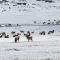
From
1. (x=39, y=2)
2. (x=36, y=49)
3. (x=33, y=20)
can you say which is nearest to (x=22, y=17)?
(x=33, y=20)

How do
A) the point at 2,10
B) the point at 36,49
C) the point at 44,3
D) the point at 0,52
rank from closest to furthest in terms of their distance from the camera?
the point at 0,52, the point at 36,49, the point at 2,10, the point at 44,3

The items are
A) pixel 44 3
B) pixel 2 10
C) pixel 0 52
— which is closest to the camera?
pixel 0 52

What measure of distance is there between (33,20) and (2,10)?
5492 millimetres

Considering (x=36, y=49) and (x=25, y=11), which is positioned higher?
(x=36, y=49)

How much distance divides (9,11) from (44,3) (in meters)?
7.97

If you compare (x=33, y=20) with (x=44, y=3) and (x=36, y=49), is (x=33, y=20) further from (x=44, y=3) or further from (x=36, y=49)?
(x=36, y=49)

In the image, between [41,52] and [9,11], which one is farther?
[9,11]

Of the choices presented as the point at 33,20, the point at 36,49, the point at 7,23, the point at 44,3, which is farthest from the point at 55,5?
the point at 36,49

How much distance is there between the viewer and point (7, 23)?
221 feet

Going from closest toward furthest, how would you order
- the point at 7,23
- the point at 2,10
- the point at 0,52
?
1. the point at 0,52
2. the point at 7,23
3. the point at 2,10

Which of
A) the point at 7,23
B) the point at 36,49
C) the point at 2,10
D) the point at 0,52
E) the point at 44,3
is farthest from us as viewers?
the point at 44,3

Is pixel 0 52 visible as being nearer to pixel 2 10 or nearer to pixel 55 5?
pixel 2 10

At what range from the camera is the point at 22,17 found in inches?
2803

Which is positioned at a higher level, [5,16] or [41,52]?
[41,52]
